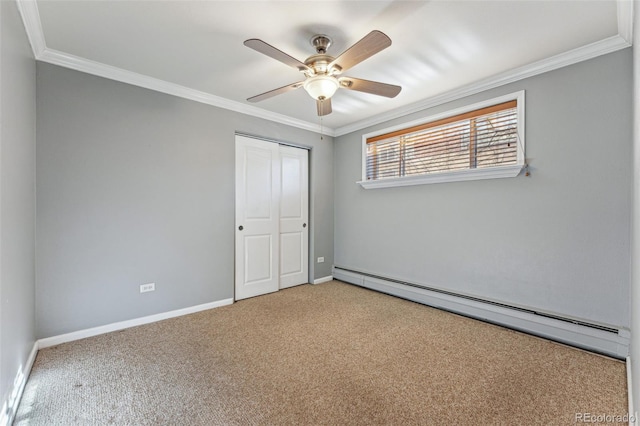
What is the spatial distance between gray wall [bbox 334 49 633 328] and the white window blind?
161 millimetres

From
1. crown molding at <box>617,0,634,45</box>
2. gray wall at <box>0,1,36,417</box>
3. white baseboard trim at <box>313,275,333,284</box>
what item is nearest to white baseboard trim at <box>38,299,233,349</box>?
gray wall at <box>0,1,36,417</box>

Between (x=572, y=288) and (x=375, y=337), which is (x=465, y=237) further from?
(x=375, y=337)

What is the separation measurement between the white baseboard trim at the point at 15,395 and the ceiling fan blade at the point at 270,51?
2.41m

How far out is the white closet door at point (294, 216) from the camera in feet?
14.2

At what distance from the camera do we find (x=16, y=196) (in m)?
1.83

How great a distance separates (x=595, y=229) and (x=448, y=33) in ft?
6.63

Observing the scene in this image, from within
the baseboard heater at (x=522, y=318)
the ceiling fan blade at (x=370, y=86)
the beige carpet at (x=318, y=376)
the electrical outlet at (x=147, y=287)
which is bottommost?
the beige carpet at (x=318, y=376)

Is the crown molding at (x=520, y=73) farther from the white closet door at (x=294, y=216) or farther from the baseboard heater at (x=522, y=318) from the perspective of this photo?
the baseboard heater at (x=522, y=318)

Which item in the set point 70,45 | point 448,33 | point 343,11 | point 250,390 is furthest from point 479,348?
point 70,45

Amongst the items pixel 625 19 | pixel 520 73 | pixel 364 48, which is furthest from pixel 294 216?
pixel 625 19

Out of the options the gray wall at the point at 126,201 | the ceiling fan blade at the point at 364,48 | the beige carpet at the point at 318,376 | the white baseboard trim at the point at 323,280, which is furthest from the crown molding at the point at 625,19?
the white baseboard trim at the point at 323,280

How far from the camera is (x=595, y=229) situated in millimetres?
2379

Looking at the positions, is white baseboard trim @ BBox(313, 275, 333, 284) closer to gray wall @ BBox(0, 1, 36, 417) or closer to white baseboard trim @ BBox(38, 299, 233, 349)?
white baseboard trim @ BBox(38, 299, 233, 349)

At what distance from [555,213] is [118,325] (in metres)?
4.27
